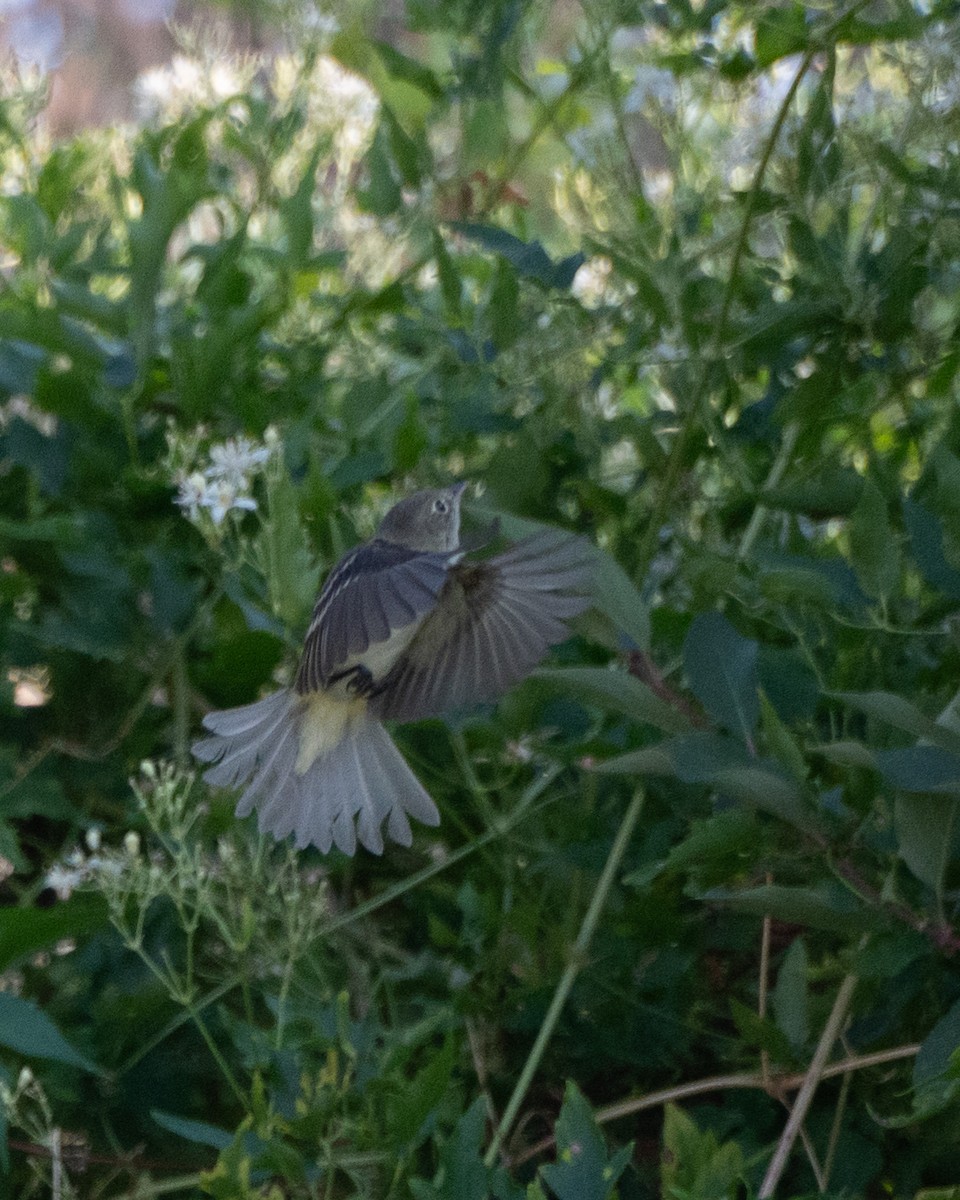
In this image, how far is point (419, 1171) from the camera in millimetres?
972

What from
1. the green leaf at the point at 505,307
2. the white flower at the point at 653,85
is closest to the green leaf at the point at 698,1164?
the green leaf at the point at 505,307

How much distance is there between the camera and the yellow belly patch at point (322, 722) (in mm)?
1041

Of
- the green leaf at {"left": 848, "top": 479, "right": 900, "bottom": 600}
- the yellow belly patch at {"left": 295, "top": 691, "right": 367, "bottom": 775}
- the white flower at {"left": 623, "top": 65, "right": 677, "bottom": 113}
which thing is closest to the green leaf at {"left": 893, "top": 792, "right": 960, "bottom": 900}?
the green leaf at {"left": 848, "top": 479, "right": 900, "bottom": 600}

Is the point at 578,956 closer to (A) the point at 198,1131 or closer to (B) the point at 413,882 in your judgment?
(B) the point at 413,882

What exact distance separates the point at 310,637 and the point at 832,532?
1.68 feet

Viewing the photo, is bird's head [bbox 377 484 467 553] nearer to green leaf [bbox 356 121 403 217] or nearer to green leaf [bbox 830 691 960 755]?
green leaf [bbox 830 691 960 755]

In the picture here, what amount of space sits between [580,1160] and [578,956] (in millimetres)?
205

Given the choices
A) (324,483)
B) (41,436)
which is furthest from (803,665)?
(41,436)

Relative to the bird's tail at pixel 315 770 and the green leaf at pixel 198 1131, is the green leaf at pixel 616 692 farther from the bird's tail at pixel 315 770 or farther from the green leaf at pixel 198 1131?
the green leaf at pixel 198 1131

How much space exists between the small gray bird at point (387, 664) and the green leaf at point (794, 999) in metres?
0.21

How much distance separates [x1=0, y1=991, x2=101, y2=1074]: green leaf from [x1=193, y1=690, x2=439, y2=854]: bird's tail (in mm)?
157

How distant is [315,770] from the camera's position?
103 cm

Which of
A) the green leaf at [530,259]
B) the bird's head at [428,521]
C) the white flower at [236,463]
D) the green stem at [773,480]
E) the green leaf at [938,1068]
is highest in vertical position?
the green leaf at [530,259]

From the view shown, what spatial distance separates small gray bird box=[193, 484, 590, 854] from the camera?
2.82 ft
